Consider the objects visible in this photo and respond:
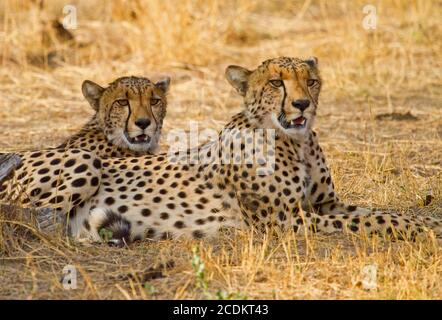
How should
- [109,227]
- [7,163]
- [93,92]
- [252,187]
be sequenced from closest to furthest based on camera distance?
[109,227] → [252,187] → [7,163] → [93,92]

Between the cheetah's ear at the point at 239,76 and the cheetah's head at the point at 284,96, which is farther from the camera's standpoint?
the cheetah's ear at the point at 239,76

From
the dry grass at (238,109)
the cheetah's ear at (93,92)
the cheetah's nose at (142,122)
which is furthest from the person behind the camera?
the cheetah's ear at (93,92)

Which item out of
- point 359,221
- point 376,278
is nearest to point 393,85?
point 359,221

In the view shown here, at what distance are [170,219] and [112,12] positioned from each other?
6592 mm

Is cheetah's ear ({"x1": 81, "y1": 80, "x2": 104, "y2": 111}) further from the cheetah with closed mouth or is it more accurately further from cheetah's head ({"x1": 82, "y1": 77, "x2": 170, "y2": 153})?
the cheetah with closed mouth

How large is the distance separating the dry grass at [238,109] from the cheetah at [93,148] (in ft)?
1.14

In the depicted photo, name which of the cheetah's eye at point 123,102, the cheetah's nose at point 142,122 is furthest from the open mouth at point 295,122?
the cheetah's eye at point 123,102

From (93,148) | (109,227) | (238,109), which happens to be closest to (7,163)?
(109,227)

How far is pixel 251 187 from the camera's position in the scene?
224 inches

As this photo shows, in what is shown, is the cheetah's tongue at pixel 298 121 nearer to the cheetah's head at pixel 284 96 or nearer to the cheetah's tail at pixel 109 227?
the cheetah's head at pixel 284 96

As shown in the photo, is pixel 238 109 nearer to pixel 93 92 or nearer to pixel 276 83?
pixel 93 92

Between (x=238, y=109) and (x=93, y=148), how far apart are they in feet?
9.41

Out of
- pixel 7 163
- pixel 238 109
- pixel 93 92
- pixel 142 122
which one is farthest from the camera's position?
pixel 238 109

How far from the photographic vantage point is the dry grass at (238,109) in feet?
16.0
